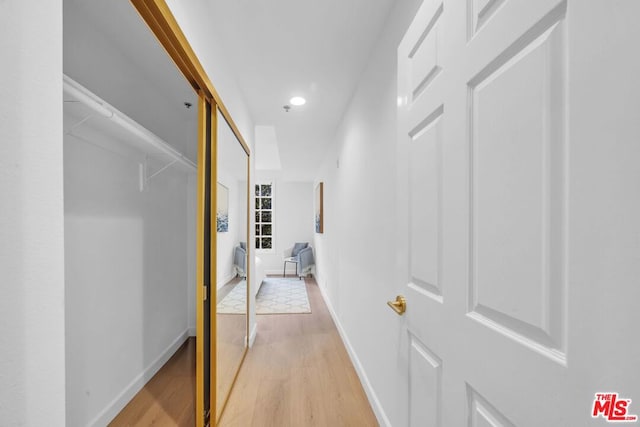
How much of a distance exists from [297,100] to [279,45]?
91cm

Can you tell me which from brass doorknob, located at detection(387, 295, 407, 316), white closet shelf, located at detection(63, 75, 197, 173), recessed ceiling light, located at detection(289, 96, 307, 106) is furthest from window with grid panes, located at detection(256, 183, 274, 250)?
brass doorknob, located at detection(387, 295, 407, 316)

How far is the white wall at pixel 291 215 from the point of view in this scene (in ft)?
26.1

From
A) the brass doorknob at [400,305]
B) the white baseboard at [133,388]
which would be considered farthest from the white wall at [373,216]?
the white baseboard at [133,388]

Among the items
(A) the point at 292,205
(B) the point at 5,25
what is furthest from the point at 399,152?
(A) the point at 292,205

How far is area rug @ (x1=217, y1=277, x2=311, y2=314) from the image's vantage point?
238 cm

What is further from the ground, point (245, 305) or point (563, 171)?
point (563, 171)

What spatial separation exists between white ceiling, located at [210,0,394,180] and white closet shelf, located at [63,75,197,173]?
828mm

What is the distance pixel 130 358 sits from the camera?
6.82 feet

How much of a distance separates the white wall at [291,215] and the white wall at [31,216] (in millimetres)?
7389

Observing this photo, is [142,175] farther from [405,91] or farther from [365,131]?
[405,91]

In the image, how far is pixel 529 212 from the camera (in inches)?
22.4

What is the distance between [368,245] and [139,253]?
5.83ft

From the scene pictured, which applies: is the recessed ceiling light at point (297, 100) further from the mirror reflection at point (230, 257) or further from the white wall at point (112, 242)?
the white wall at point (112, 242)

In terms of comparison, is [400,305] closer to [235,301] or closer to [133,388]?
[235,301]
